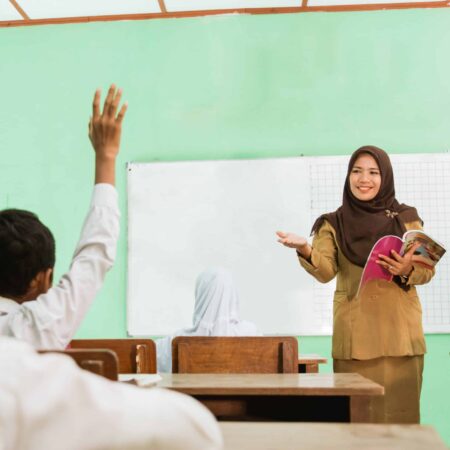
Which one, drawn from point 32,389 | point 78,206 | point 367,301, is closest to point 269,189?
point 78,206

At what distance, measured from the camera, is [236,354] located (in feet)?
7.35

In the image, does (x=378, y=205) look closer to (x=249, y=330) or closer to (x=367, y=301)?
(x=367, y=301)

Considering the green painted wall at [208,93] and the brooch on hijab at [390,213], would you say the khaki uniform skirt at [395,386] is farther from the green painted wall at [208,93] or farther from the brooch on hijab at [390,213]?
the green painted wall at [208,93]

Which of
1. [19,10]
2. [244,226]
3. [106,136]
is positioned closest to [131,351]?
[106,136]

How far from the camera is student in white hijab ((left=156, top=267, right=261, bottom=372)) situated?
3066 millimetres

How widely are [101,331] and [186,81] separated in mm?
1857

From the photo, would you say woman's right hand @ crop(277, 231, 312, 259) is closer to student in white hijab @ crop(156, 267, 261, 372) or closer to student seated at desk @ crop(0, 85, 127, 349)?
student in white hijab @ crop(156, 267, 261, 372)

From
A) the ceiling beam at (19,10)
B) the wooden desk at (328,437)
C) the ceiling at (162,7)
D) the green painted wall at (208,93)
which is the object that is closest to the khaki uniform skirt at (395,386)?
the wooden desk at (328,437)

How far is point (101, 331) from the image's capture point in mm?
4430

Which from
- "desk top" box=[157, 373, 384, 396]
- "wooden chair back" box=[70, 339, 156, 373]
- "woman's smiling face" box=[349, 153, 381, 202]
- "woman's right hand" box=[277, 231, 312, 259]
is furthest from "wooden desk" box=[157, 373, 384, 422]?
"woman's smiling face" box=[349, 153, 381, 202]

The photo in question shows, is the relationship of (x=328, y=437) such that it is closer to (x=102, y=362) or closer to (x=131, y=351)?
(x=102, y=362)

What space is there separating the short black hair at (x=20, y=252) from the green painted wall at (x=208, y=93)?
2949mm

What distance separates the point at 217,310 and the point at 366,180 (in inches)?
37.0

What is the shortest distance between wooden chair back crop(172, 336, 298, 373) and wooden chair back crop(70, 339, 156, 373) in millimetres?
154
